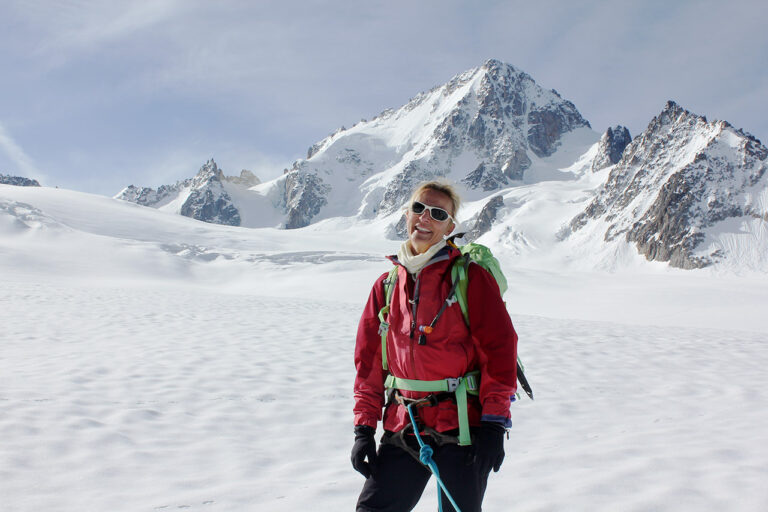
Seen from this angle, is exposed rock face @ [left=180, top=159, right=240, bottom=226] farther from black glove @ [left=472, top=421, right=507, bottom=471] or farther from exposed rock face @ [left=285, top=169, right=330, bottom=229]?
black glove @ [left=472, top=421, right=507, bottom=471]

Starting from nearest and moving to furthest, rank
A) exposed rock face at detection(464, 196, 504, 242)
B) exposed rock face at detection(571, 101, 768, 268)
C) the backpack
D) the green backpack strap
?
the backpack
the green backpack strap
exposed rock face at detection(571, 101, 768, 268)
exposed rock face at detection(464, 196, 504, 242)

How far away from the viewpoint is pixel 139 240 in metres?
49.1

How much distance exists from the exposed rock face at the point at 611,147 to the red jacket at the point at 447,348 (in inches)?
5813

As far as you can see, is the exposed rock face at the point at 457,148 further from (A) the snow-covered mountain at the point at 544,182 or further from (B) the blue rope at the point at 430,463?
(B) the blue rope at the point at 430,463

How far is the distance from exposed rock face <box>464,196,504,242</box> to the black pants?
102040mm

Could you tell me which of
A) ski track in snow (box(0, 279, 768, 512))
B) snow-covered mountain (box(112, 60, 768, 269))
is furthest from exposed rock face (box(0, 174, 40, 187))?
ski track in snow (box(0, 279, 768, 512))

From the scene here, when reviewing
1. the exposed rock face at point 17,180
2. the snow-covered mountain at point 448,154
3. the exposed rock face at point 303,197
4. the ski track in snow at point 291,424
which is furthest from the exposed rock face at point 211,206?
the ski track in snow at point 291,424

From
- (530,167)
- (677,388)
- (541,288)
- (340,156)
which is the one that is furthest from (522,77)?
(677,388)

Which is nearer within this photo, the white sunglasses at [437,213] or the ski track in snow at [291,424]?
the white sunglasses at [437,213]

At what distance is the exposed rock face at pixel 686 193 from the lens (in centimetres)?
7181

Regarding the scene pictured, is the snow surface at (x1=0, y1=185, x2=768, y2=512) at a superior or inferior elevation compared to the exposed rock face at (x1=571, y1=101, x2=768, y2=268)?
inferior

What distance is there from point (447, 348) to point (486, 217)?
351 ft

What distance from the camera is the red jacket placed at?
242cm

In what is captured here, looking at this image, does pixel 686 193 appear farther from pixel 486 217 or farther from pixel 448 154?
pixel 448 154
